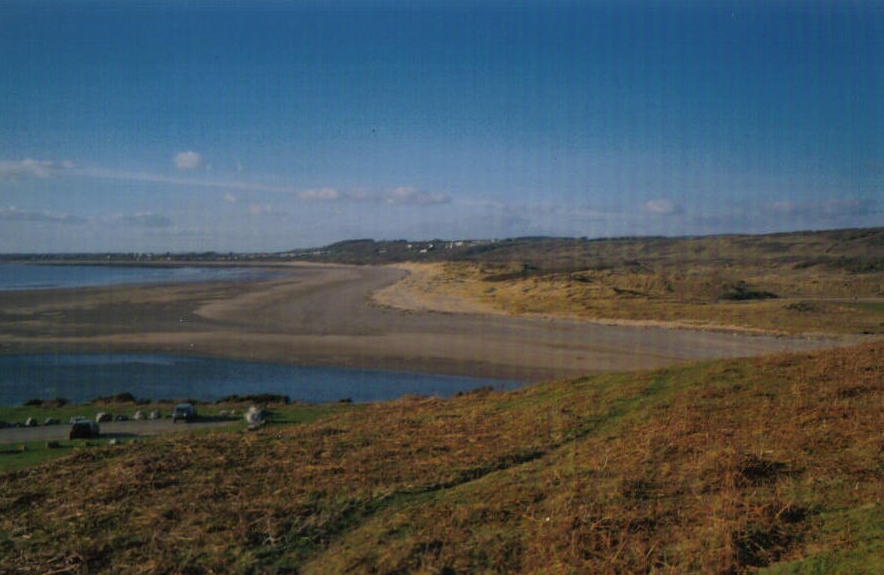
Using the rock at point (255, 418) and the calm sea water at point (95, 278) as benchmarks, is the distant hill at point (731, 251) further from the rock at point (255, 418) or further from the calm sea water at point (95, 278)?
the rock at point (255, 418)

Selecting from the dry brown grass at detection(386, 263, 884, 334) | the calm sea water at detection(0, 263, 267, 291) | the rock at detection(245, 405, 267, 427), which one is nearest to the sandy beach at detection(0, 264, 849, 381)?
the dry brown grass at detection(386, 263, 884, 334)

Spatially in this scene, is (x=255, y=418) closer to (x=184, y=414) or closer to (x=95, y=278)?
(x=184, y=414)

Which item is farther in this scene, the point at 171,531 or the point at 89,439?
the point at 89,439

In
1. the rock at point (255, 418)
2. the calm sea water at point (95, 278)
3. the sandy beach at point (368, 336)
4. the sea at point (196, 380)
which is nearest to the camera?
the rock at point (255, 418)

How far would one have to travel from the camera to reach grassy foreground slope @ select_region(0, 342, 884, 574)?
21.3ft

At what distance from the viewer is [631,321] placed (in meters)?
51.5

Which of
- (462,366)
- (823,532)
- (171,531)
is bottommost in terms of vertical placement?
(462,366)

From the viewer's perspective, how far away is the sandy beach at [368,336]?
36.0 m

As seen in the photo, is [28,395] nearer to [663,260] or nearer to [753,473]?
[753,473]

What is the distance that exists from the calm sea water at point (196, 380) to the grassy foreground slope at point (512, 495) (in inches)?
645

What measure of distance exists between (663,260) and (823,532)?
439 ft

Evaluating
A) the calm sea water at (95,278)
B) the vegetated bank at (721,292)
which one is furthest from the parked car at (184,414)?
the calm sea water at (95,278)

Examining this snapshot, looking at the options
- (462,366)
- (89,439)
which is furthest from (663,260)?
(89,439)

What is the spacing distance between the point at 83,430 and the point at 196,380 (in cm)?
1547
